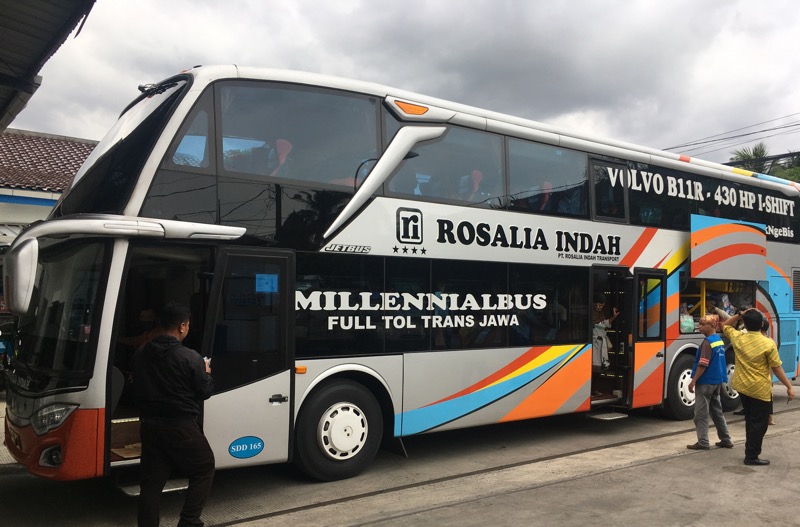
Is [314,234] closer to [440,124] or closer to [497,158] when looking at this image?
[440,124]

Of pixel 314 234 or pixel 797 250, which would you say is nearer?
pixel 314 234

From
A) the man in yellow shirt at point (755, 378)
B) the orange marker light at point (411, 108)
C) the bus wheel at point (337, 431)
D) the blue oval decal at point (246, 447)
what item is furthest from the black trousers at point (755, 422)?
the blue oval decal at point (246, 447)

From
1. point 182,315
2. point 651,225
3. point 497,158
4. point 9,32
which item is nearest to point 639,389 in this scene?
point 651,225

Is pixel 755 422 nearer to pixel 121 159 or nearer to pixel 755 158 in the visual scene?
pixel 121 159

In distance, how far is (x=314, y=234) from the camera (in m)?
6.18

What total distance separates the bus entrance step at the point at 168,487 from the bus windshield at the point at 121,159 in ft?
7.30

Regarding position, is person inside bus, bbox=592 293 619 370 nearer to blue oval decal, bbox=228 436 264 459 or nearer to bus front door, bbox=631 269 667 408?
bus front door, bbox=631 269 667 408

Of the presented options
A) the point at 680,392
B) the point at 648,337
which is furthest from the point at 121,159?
the point at 680,392

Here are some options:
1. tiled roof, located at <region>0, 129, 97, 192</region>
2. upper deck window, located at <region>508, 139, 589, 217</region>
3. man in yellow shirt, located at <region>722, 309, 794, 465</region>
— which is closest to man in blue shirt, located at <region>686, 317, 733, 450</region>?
man in yellow shirt, located at <region>722, 309, 794, 465</region>

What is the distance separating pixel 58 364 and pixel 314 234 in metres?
2.45

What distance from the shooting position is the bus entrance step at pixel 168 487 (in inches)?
193

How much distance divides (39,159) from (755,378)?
16315 millimetres

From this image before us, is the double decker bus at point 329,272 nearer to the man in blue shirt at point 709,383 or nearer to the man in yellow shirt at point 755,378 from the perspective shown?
the man in blue shirt at point 709,383

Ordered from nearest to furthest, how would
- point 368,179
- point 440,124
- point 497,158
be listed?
point 368,179 < point 440,124 < point 497,158
